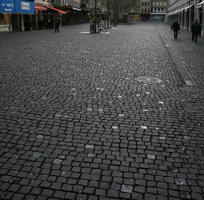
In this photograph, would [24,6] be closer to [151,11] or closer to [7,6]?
[7,6]

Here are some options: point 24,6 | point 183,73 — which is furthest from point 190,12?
point 183,73

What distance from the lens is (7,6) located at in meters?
32.5

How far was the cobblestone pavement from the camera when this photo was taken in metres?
3.66

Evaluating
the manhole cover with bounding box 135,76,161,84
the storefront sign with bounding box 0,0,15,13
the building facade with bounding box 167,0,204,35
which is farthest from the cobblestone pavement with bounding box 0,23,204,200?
the storefront sign with bounding box 0,0,15,13

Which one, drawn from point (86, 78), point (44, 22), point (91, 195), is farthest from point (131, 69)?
point (44, 22)

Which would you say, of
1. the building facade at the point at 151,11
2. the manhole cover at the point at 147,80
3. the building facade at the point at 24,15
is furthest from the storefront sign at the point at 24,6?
the building facade at the point at 151,11

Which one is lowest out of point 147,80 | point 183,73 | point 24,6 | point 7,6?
point 147,80

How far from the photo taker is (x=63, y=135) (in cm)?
513

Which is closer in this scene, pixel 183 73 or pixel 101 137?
pixel 101 137

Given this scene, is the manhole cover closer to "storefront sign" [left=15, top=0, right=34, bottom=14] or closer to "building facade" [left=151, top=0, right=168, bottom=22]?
"storefront sign" [left=15, top=0, right=34, bottom=14]

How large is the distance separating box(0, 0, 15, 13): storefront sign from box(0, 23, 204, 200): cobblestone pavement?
2454 centimetres

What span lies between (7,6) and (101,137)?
31316 mm

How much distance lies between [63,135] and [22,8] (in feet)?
113

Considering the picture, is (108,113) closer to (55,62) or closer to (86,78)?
(86,78)
